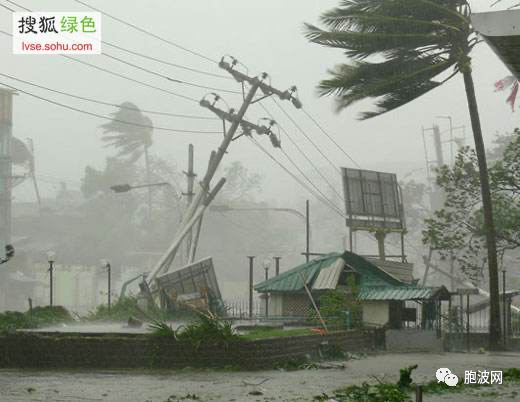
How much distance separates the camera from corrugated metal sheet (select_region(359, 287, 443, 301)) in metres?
32.1

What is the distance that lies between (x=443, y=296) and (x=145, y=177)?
224 ft

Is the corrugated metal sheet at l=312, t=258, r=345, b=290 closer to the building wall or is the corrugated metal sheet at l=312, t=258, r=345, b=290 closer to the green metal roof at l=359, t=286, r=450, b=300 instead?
the green metal roof at l=359, t=286, r=450, b=300

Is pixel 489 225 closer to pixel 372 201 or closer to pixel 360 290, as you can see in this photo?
pixel 360 290

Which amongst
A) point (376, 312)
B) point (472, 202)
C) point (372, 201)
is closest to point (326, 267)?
point (376, 312)

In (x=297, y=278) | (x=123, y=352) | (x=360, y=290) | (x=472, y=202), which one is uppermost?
(x=472, y=202)

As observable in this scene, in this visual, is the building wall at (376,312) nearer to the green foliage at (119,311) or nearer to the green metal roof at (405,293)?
the green metal roof at (405,293)

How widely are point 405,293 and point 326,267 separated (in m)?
3.71

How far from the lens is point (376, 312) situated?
111ft

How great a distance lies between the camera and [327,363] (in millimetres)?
22062

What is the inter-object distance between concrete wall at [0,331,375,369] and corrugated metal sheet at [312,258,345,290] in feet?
44.3

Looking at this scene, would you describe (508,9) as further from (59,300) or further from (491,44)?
(59,300)

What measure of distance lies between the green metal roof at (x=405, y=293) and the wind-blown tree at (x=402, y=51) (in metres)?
2.03

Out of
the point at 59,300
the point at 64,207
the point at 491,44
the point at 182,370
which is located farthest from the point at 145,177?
the point at 491,44

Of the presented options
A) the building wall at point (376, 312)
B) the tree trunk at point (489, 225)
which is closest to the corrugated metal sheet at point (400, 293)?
the building wall at point (376, 312)
